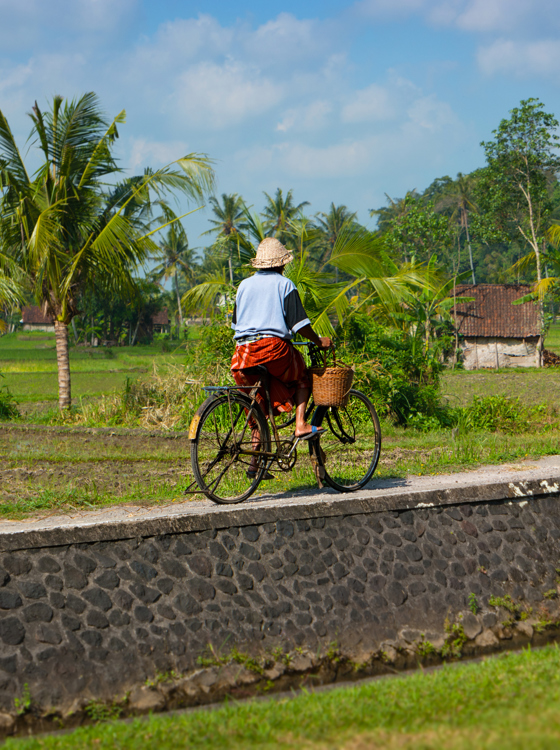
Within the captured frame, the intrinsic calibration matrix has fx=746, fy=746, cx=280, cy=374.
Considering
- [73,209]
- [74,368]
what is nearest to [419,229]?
[74,368]

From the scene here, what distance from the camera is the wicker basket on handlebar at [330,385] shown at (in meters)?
5.88

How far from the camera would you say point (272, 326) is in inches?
223

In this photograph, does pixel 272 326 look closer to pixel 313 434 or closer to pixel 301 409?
pixel 301 409

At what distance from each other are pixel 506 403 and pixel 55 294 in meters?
9.71

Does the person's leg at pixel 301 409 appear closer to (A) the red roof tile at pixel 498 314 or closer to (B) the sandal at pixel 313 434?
(B) the sandal at pixel 313 434

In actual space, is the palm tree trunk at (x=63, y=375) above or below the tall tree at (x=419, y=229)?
below

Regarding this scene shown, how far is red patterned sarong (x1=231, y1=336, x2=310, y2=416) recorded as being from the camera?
18.6ft

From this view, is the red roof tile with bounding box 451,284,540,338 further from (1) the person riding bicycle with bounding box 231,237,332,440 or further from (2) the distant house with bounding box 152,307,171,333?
(2) the distant house with bounding box 152,307,171,333

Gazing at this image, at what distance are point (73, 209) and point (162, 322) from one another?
6794 centimetres

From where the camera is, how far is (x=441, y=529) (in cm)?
598

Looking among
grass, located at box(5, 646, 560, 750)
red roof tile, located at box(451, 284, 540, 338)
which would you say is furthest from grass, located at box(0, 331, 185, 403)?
red roof tile, located at box(451, 284, 540, 338)

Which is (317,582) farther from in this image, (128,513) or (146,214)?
(146,214)

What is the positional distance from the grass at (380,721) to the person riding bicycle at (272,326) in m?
2.29

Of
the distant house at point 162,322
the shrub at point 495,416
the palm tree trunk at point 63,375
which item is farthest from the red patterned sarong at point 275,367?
the distant house at point 162,322
